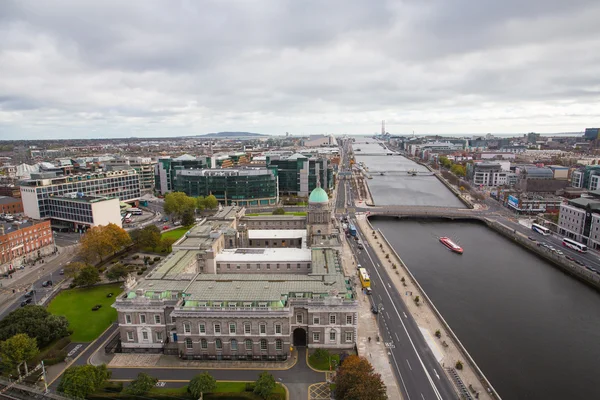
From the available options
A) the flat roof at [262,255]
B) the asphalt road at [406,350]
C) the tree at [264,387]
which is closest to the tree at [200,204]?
the flat roof at [262,255]

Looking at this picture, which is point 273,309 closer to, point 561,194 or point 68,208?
point 68,208

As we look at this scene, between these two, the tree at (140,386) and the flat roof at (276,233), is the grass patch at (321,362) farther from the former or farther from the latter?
the flat roof at (276,233)

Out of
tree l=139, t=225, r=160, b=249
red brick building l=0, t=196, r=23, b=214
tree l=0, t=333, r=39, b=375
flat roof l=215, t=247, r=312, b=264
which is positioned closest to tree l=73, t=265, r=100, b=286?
tree l=139, t=225, r=160, b=249

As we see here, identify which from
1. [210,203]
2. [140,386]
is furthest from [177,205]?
[140,386]

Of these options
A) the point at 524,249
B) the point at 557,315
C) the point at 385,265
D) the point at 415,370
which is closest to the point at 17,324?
the point at 415,370

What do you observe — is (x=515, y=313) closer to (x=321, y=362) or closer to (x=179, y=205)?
(x=321, y=362)
